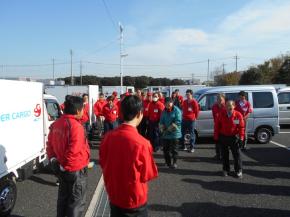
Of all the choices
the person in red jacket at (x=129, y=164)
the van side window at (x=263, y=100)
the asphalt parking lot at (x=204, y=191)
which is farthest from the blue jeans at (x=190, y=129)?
the person in red jacket at (x=129, y=164)

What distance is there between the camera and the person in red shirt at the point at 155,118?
12.4m

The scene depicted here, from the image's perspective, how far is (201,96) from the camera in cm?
1350

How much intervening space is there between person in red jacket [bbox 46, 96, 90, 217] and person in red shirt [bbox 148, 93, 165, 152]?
744cm

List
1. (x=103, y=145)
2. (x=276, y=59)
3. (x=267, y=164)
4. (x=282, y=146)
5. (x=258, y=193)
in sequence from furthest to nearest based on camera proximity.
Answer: (x=276, y=59) → (x=282, y=146) → (x=267, y=164) → (x=258, y=193) → (x=103, y=145)

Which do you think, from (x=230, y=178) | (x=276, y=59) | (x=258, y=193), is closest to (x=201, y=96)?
(x=230, y=178)

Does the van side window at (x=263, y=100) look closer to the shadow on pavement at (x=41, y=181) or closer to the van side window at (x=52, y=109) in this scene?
the van side window at (x=52, y=109)

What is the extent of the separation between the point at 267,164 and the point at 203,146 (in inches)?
133

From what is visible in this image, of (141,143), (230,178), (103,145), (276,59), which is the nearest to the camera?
(141,143)

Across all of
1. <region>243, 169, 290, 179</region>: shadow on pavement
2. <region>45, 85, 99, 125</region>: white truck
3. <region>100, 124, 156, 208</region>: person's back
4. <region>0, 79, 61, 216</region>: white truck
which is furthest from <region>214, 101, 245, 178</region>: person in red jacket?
<region>45, 85, 99, 125</region>: white truck

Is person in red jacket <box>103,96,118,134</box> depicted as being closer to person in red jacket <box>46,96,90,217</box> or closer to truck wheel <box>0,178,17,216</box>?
truck wheel <box>0,178,17,216</box>

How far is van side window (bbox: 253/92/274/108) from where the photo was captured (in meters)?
13.3

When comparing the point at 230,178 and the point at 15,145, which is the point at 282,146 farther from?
the point at 15,145

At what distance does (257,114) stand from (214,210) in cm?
773

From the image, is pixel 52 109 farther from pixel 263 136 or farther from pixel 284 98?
pixel 284 98
